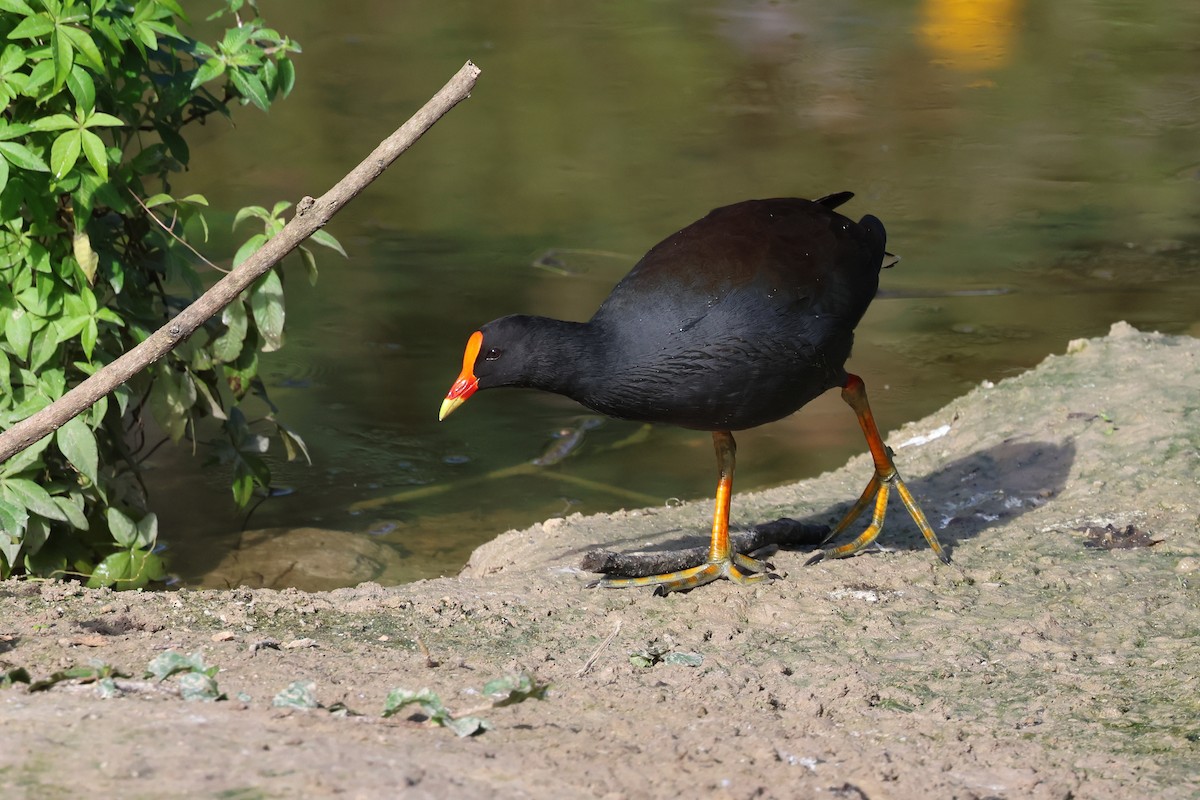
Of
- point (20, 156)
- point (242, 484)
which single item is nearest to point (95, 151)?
point (20, 156)

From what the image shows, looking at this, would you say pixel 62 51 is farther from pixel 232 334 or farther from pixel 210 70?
pixel 232 334

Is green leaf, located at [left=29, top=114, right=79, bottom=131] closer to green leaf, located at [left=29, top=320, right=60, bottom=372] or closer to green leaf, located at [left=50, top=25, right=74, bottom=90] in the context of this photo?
green leaf, located at [left=50, top=25, right=74, bottom=90]

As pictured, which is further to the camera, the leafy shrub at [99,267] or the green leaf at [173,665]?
the leafy shrub at [99,267]

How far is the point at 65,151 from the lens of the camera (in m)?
3.74

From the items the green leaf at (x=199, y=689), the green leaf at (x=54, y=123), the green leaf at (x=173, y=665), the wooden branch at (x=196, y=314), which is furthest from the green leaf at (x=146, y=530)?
the green leaf at (x=199, y=689)

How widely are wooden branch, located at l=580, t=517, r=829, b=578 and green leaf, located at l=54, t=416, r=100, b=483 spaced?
1.37 meters

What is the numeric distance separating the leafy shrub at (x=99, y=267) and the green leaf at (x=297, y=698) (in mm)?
1430

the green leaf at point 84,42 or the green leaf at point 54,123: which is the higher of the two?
the green leaf at point 84,42

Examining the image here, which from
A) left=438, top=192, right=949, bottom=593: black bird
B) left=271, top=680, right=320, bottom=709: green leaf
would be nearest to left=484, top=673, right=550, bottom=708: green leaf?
left=271, top=680, right=320, bottom=709: green leaf

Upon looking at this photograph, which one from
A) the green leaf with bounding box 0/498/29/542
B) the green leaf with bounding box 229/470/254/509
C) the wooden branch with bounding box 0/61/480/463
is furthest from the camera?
the green leaf with bounding box 229/470/254/509

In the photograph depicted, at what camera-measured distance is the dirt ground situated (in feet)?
8.11

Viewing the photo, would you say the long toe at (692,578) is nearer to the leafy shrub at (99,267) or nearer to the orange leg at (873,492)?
the orange leg at (873,492)

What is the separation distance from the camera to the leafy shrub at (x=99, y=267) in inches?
147

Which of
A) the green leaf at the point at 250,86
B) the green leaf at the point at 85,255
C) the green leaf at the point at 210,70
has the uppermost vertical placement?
the green leaf at the point at 210,70
